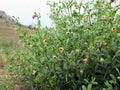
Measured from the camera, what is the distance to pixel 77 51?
11.8ft

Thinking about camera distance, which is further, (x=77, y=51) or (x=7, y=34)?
(x=7, y=34)

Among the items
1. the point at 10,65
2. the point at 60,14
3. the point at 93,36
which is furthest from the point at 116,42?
the point at 10,65

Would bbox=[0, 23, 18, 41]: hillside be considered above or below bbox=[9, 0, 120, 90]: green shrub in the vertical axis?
above

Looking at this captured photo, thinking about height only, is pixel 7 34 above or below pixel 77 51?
Result: above

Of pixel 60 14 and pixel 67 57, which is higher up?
pixel 60 14

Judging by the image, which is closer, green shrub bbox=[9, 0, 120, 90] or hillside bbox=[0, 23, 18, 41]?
green shrub bbox=[9, 0, 120, 90]

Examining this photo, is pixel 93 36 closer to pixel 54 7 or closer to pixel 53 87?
pixel 53 87

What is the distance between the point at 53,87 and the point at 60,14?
3.62ft

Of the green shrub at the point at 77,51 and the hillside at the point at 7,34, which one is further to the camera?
the hillside at the point at 7,34

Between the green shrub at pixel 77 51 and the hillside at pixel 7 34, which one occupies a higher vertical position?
the hillside at pixel 7 34

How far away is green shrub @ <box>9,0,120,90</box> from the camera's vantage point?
3566mm

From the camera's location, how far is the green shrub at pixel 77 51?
3.57 meters

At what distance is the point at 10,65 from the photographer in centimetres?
507

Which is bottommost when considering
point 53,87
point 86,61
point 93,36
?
point 53,87
